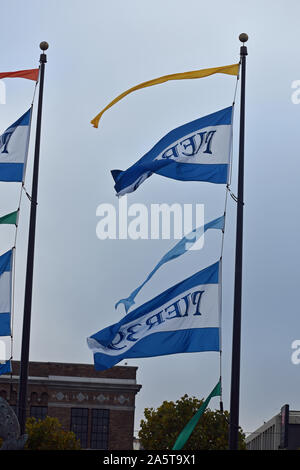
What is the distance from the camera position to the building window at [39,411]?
60.6 meters

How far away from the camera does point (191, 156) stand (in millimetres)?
22281

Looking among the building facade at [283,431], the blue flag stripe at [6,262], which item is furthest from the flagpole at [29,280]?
the building facade at [283,431]

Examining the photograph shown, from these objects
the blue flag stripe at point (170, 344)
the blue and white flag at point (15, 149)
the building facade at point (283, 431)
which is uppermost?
the blue and white flag at point (15, 149)

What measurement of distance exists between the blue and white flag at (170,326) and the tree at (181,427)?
120ft

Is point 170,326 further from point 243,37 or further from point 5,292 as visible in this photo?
point 243,37

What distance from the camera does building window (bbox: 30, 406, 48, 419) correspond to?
6059 centimetres

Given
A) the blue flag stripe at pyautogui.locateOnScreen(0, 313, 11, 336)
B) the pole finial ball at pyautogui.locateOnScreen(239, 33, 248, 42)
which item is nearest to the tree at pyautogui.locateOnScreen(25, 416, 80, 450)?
the blue flag stripe at pyautogui.locateOnScreen(0, 313, 11, 336)

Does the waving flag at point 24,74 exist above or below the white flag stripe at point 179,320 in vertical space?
above

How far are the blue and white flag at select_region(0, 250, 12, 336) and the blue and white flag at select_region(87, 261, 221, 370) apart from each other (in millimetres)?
3206

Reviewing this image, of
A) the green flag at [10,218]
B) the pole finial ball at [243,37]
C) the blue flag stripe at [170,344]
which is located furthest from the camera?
the green flag at [10,218]

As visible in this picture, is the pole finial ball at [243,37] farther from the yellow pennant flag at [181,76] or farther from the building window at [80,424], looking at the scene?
the building window at [80,424]

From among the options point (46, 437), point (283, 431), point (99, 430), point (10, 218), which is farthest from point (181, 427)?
point (10, 218)

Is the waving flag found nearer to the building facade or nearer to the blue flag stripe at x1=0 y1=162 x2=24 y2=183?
the blue flag stripe at x1=0 y1=162 x2=24 y2=183
